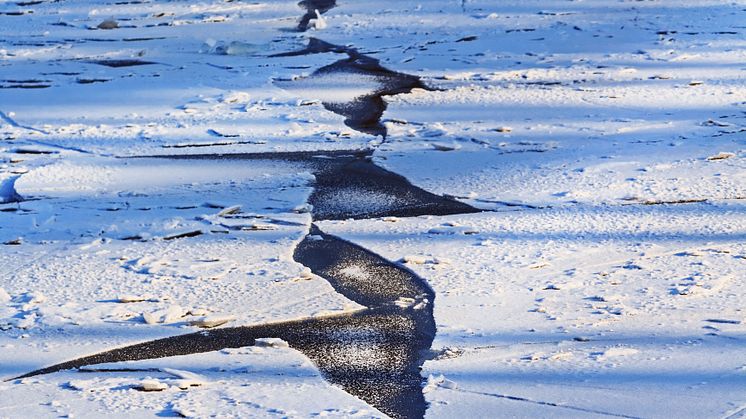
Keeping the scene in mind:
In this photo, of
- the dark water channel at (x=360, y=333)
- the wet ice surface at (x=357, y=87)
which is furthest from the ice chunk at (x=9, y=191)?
the wet ice surface at (x=357, y=87)

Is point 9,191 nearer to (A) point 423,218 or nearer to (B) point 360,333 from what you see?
(A) point 423,218

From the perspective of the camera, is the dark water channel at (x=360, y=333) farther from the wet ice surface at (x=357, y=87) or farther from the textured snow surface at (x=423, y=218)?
the wet ice surface at (x=357, y=87)

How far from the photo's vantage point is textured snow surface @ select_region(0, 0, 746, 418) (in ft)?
9.16

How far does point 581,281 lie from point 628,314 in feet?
0.95

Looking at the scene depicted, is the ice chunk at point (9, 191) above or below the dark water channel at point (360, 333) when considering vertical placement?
above

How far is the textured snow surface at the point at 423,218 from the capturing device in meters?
2.79

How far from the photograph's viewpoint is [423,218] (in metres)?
A: 4.09

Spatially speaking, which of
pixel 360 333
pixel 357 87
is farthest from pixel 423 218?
pixel 357 87

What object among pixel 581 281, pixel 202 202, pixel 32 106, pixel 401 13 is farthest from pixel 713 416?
pixel 401 13

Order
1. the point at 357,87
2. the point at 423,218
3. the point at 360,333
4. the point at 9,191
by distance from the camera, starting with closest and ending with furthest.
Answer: the point at 360,333
the point at 423,218
the point at 9,191
the point at 357,87

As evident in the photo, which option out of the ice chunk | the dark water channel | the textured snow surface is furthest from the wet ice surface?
the ice chunk

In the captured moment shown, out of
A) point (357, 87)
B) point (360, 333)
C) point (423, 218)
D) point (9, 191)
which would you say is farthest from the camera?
point (357, 87)

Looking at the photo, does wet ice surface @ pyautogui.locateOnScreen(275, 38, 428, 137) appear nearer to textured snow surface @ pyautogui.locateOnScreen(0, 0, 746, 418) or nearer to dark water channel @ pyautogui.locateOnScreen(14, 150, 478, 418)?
textured snow surface @ pyautogui.locateOnScreen(0, 0, 746, 418)

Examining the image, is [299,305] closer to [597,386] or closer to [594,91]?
[597,386]
